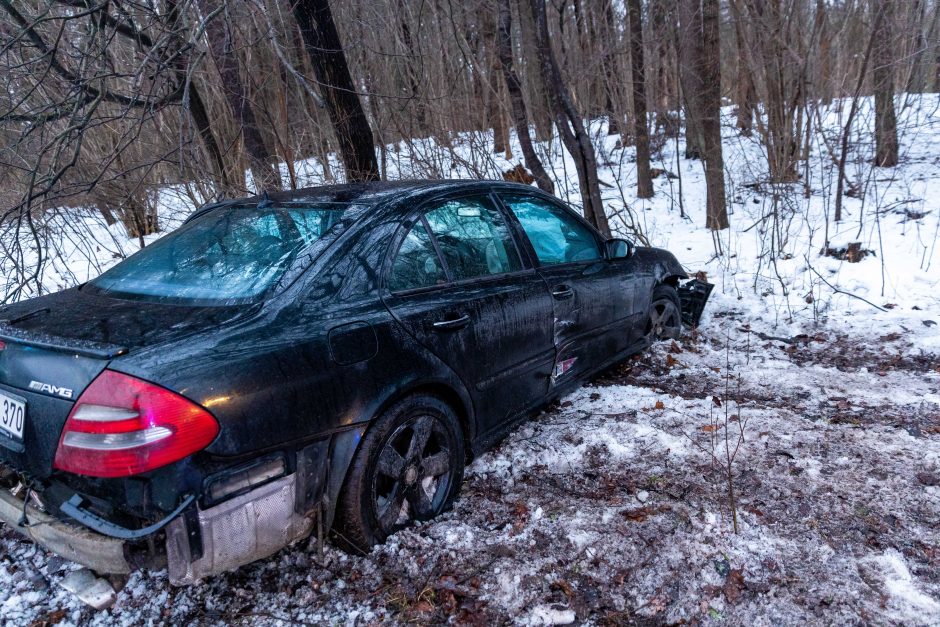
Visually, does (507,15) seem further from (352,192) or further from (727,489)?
(727,489)

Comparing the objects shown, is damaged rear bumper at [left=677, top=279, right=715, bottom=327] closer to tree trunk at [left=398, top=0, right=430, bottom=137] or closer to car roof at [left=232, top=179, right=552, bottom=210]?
car roof at [left=232, top=179, right=552, bottom=210]

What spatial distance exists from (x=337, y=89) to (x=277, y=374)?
5.21 m

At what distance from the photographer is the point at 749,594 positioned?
2377 mm

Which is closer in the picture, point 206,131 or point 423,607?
point 423,607

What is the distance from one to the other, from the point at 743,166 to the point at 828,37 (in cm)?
276

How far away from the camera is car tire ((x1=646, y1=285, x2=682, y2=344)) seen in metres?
5.15

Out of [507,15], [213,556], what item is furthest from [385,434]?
[507,15]

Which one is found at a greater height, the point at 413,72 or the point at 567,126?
the point at 413,72

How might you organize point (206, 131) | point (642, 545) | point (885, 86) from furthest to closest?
point (885, 86) < point (206, 131) < point (642, 545)

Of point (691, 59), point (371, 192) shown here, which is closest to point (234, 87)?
point (371, 192)

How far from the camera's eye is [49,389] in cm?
205

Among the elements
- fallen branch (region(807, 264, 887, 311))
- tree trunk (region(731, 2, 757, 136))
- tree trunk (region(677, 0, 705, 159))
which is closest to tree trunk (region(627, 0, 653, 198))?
tree trunk (region(731, 2, 757, 136))

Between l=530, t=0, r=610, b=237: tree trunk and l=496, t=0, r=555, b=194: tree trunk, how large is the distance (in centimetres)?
103

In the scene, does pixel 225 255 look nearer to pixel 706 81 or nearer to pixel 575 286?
pixel 575 286
